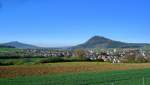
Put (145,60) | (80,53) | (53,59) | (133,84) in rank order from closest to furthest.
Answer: (133,84)
(53,59)
(145,60)
(80,53)

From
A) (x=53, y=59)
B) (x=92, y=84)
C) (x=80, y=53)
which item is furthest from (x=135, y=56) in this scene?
(x=92, y=84)

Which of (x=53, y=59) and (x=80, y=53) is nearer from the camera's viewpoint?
(x=53, y=59)

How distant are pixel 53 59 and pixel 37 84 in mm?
67150

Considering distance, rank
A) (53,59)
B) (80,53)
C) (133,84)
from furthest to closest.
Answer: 1. (80,53)
2. (53,59)
3. (133,84)

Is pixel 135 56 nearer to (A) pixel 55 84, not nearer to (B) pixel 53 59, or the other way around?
(B) pixel 53 59

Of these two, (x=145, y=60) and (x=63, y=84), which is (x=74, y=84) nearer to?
(x=63, y=84)

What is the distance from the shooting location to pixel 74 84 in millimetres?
31500

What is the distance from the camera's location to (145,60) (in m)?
112

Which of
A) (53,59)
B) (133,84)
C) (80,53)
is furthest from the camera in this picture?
(80,53)

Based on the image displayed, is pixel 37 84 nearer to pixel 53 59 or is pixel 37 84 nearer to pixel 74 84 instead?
pixel 74 84

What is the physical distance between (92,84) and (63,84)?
2527 millimetres

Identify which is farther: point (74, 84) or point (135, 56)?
point (135, 56)

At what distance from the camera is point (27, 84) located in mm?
32156

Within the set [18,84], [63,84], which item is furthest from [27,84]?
[63,84]
